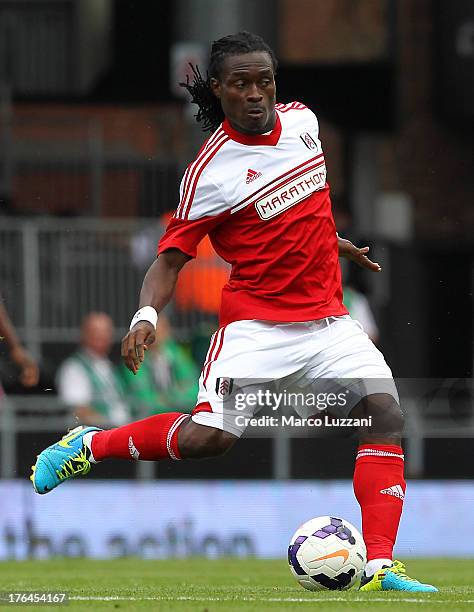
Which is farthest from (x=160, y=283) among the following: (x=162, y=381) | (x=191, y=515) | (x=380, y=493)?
(x=162, y=381)

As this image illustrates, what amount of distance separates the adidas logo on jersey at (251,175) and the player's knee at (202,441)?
107 cm

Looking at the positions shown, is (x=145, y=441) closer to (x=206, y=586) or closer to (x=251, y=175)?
(x=206, y=586)

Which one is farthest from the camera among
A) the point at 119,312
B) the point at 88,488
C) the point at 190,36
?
the point at 190,36

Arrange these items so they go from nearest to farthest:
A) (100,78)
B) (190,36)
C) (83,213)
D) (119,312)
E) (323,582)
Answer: (323,582), (119,312), (83,213), (190,36), (100,78)

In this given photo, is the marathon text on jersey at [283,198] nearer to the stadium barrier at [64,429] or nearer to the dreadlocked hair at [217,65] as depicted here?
the dreadlocked hair at [217,65]

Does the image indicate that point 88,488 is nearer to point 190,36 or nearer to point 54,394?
point 54,394

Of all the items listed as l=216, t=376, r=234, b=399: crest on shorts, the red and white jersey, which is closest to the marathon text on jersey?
the red and white jersey

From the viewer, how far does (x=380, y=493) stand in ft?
24.1

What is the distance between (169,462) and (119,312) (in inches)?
76.1

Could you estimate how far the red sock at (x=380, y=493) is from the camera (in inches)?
286

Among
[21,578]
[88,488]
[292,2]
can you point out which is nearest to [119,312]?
[88,488]

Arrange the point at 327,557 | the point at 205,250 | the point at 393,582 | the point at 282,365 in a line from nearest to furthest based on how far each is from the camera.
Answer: the point at 393,582 < the point at 327,557 < the point at 282,365 < the point at 205,250

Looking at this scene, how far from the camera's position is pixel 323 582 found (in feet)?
24.2

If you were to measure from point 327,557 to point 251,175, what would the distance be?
166 cm
